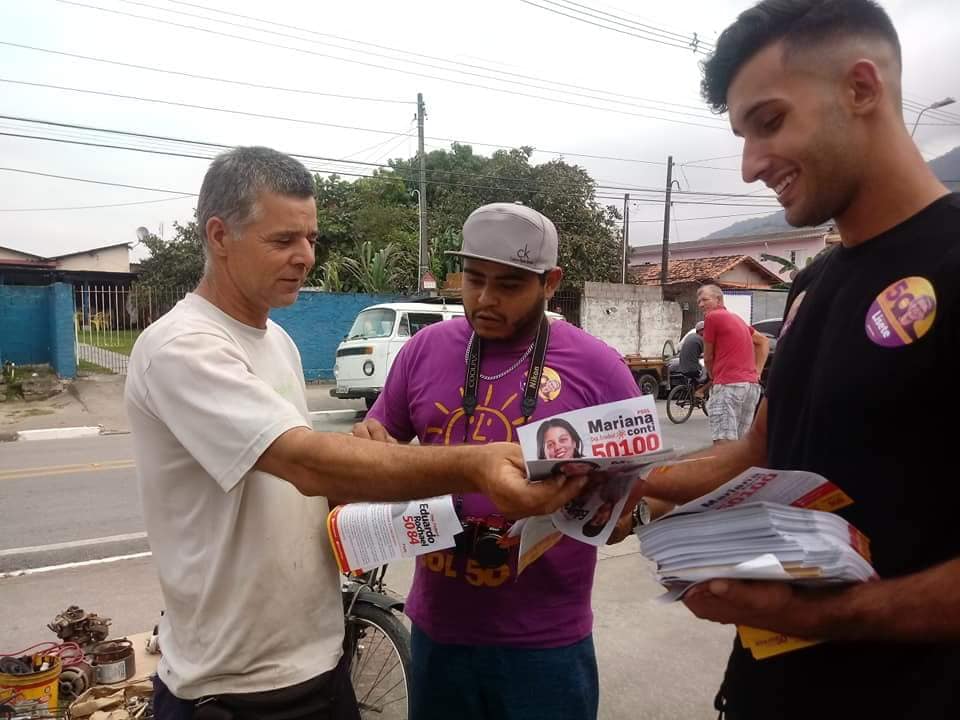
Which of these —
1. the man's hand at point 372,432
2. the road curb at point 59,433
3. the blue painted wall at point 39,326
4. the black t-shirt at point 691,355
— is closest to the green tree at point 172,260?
the blue painted wall at point 39,326

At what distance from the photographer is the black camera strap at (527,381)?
1896 millimetres

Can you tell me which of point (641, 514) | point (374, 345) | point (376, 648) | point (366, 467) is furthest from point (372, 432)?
point (374, 345)

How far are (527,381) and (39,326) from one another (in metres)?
15.9

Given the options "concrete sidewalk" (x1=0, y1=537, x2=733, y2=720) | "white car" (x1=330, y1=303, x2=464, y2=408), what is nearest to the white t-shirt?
"concrete sidewalk" (x1=0, y1=537, x2=733, y2=720)

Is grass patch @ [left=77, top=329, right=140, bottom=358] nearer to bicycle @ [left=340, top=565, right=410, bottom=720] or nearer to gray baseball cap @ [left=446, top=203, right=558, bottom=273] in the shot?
bicycle @ [left=340, top=565, right=410, bottom=720]

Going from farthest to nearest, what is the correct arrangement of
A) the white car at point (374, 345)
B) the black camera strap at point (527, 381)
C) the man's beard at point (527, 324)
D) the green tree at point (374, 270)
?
the green tree at point (374, 270), the white car at point (374, 345), the man's beard at point (527, 324), the black camera strap at point (527, 381)

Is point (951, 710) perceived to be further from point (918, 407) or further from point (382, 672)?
point (382, 672)

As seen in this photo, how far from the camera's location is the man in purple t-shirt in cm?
182

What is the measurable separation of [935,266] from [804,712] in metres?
0.79

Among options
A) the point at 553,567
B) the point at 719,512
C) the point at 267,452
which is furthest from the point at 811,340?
the point at 267,452

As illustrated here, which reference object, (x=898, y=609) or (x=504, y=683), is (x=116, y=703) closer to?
(x=504, y=683)

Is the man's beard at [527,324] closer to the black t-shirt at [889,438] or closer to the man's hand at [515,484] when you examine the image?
the man's hand at [515,484]

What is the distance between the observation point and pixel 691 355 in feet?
40.8

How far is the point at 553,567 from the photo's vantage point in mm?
1858
